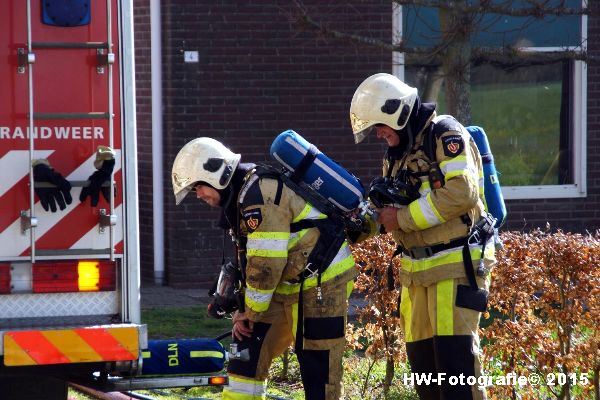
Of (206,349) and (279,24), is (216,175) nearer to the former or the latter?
(206,349)

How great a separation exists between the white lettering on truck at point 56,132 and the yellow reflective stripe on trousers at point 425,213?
157 cm

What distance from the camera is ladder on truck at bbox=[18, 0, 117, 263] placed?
5.52 m

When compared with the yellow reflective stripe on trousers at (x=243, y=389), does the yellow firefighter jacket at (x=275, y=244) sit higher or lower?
higher

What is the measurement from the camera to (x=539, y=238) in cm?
659

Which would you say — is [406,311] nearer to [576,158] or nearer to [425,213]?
[425,213]

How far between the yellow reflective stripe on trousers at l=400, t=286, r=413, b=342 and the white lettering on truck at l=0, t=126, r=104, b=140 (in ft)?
5.54

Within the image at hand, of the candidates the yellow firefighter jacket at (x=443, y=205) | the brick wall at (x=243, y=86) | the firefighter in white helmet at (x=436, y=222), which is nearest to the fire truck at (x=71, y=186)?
the firefighter in white helmet at (x=436, y=222)

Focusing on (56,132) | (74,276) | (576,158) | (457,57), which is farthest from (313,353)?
(576,158)

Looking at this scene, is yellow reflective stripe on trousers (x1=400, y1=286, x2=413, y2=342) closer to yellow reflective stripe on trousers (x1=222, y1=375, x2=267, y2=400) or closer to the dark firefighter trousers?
the dark firefighter trousers

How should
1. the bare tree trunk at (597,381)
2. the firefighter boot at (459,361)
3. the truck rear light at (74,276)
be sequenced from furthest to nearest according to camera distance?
the bare tree trunk at (597,381)
the truck rear light at (74,276)
the firefighter boot at (459,361)

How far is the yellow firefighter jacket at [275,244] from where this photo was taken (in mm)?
5293

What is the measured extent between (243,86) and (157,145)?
1.03 m

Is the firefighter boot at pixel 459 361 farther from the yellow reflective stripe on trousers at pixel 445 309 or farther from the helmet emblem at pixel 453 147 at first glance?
the helmet emblem at pixel 453 147

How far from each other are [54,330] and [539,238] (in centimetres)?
279
